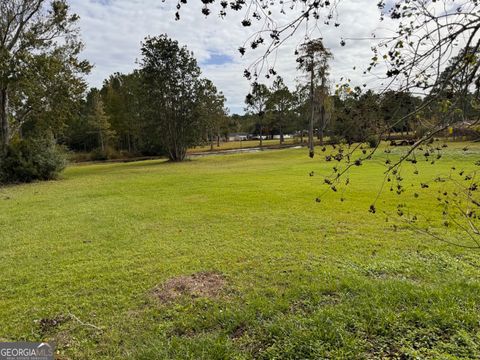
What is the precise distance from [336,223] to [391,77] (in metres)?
4.58

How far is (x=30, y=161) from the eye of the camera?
15156mm

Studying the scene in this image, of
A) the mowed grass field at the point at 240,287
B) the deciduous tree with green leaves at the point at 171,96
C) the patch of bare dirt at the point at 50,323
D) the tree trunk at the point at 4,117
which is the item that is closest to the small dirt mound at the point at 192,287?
the mowed grass field at the point at 240,287

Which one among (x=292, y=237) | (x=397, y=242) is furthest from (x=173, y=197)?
(x=397, y=242)

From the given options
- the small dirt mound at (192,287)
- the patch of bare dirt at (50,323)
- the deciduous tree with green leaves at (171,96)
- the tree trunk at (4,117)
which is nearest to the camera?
the patch of bare dirt at (50,323)

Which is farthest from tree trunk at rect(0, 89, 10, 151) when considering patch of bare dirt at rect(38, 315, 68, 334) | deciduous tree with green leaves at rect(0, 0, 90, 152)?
patch of bare dirt at rect(38, 315, 68, 334)

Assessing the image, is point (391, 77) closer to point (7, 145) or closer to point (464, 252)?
point (464, 252)

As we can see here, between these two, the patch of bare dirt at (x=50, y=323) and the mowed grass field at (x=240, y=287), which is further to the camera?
the patch of bare dirt at (x=50, y=323)

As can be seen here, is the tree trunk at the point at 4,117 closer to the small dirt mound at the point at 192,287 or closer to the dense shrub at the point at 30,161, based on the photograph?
the dense shrub at the point at 30,161

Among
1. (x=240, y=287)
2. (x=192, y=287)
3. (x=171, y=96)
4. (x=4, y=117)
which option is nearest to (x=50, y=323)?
(x=192, y=287)

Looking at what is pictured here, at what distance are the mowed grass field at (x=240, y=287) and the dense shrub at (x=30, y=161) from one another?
9141mm

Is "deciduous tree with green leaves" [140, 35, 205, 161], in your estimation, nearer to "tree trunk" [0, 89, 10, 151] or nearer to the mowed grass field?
"tree trunk" [0, 89, 10, 151]

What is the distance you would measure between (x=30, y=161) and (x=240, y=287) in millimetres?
15501

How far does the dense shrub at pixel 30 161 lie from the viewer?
14.9m

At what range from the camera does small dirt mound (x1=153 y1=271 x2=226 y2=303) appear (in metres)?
3.53
